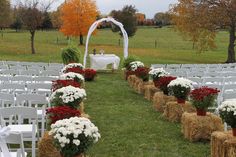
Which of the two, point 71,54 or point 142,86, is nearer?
point 142,86

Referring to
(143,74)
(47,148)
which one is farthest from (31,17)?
(47,148)

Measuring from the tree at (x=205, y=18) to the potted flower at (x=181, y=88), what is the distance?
75.3ft

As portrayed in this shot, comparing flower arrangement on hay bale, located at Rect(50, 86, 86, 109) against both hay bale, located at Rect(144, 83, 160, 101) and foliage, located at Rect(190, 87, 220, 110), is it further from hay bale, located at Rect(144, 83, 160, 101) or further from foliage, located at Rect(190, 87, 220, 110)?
hay bale, located at Rect(144, 83, 160, 101)

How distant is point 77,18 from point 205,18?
2152cm

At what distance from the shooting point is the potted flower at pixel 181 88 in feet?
37.8

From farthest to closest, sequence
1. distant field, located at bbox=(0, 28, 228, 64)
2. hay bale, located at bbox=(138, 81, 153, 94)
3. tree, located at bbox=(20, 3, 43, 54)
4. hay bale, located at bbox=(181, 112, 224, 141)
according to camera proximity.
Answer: tree, located at bbox=(20, 3, 43, 54)
distant field, located at bbox=(0, 28, 228, 64)
hay bale, located at bbox=(138, 81, 153, 94)
hay bale, located at bbox=(181, 112, 224, 141)

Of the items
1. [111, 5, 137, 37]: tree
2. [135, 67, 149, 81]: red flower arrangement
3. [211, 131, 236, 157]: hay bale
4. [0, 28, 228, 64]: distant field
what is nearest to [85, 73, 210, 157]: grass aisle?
[211, 131, 236, 157]: hay bale

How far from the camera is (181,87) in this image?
Answer: 11.5 meters

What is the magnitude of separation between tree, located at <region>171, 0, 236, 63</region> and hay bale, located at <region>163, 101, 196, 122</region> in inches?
900

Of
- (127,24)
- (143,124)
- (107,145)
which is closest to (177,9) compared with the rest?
(127,24)

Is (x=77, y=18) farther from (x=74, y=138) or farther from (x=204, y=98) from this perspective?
(x=74, y=138)

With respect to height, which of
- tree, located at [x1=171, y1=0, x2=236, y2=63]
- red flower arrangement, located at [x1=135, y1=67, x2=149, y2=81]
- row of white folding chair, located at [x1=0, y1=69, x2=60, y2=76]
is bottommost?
red flower arrangement, located at [x1=135, y1=67, x2=149, y2=81]

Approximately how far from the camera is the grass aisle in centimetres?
901

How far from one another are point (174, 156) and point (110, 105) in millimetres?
6190
